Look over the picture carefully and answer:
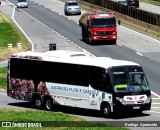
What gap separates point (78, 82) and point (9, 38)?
4374 centimetres

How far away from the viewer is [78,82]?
32.2 metres

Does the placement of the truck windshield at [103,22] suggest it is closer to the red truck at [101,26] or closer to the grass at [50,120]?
the red truck at [101,26]

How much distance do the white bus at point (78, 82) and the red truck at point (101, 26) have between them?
2737cm

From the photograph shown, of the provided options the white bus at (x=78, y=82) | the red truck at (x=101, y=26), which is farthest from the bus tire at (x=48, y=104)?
the red truck at (x=101, y=26)

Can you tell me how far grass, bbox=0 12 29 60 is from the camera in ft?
214

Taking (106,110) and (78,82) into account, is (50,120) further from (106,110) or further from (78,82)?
(78,82)

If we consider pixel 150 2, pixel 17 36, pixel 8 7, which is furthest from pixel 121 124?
pixel 150 2

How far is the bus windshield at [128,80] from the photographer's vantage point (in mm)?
30453

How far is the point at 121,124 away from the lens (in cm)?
2805

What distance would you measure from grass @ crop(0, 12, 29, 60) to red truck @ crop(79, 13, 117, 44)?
667cm

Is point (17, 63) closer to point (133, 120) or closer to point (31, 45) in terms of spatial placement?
point (133, 120)

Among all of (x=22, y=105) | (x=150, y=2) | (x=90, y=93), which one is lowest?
(x=150, y=2)

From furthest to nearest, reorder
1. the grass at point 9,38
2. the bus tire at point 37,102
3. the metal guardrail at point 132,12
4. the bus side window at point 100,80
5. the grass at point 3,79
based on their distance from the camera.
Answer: the metal guardrail at point 132,12 → the grass at point 9,38 → the grass at point 3,79 → the bus tire at point 37,102 → the bus side window at point 100,80

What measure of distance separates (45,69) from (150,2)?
94978 millimetres
